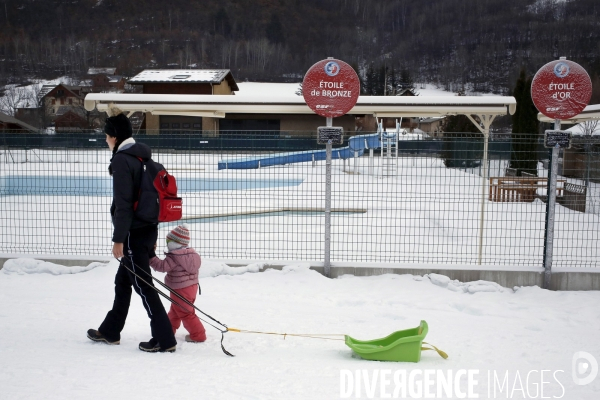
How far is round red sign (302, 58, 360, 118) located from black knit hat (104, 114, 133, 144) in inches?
113

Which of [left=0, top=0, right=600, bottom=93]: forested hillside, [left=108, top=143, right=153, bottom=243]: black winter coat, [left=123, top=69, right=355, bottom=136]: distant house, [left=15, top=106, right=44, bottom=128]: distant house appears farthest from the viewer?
[left=0, top=0, right=600, bottom=93]: forested hillside

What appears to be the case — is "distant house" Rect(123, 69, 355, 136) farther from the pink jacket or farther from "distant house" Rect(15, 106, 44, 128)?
the pink jacket

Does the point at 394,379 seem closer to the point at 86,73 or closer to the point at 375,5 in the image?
the point at 86,73

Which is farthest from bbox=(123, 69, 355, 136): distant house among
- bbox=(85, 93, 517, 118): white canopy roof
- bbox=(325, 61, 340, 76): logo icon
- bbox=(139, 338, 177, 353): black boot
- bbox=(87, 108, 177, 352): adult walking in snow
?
bbox=(139, 338, 177, 353): black boot

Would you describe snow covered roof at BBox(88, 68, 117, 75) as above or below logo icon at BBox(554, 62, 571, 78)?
above

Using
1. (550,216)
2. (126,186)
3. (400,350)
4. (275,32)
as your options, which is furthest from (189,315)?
(275,32)

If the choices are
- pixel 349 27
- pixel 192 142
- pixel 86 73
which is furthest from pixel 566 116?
pixel 349 27

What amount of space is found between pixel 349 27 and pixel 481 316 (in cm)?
17757

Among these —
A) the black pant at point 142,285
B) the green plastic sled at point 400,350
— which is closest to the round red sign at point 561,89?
the green plastic sled at point 400,350

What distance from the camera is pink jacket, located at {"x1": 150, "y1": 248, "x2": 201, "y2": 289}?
4598 mm

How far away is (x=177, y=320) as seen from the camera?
15.7 ft

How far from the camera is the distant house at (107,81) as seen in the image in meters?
90.9

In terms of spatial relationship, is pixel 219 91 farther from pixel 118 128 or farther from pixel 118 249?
pixel 118 249

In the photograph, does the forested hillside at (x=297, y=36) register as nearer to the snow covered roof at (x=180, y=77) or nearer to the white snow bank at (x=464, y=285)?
the snow covered roof at (x=180, y=77)
